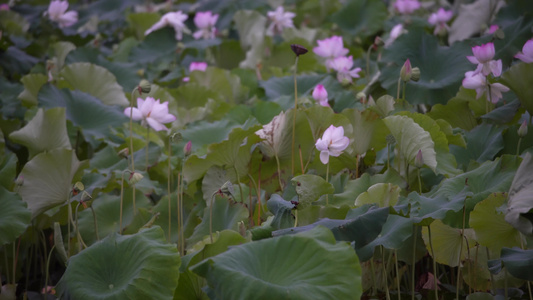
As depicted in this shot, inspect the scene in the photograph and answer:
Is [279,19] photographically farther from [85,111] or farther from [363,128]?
[363,128]

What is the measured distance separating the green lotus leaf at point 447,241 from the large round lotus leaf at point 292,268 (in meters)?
0.36

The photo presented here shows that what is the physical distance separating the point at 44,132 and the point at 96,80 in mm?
547

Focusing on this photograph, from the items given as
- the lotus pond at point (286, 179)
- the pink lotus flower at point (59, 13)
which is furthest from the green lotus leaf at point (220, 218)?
the pink lotus flower at point (59, 13)

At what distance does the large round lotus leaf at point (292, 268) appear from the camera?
915mm

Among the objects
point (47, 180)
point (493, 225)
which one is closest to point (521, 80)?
point (493, 225)

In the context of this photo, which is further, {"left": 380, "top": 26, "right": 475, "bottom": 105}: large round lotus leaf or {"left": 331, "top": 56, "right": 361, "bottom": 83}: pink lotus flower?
{"left": 331, "top": 56, "right": 361, "bottom": 83}: pink lotus flower

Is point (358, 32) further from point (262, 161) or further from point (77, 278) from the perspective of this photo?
point (77, 278)

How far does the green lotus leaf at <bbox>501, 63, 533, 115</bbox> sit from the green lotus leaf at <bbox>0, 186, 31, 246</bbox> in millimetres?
1231

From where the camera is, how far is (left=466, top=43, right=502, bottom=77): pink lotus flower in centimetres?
144

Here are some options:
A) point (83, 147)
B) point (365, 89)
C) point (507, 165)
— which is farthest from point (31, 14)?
point (507, 165)

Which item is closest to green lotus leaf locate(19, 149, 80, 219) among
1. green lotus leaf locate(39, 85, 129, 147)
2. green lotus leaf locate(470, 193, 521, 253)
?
green lotus leaf locate(39, 85, 129, 147)

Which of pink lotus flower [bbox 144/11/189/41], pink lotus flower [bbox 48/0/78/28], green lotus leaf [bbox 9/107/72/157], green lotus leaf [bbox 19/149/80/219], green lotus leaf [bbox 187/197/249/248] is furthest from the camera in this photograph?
pink lotus flower [bbox 48/0/78/28]

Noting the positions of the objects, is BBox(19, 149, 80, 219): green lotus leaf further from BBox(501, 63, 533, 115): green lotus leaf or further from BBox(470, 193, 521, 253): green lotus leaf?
BBox(501, 63, 533, 115): green lotus leaf

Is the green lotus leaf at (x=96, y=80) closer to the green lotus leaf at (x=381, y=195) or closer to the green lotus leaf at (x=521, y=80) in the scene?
the green lotus leaf at (x=381, y=195)
